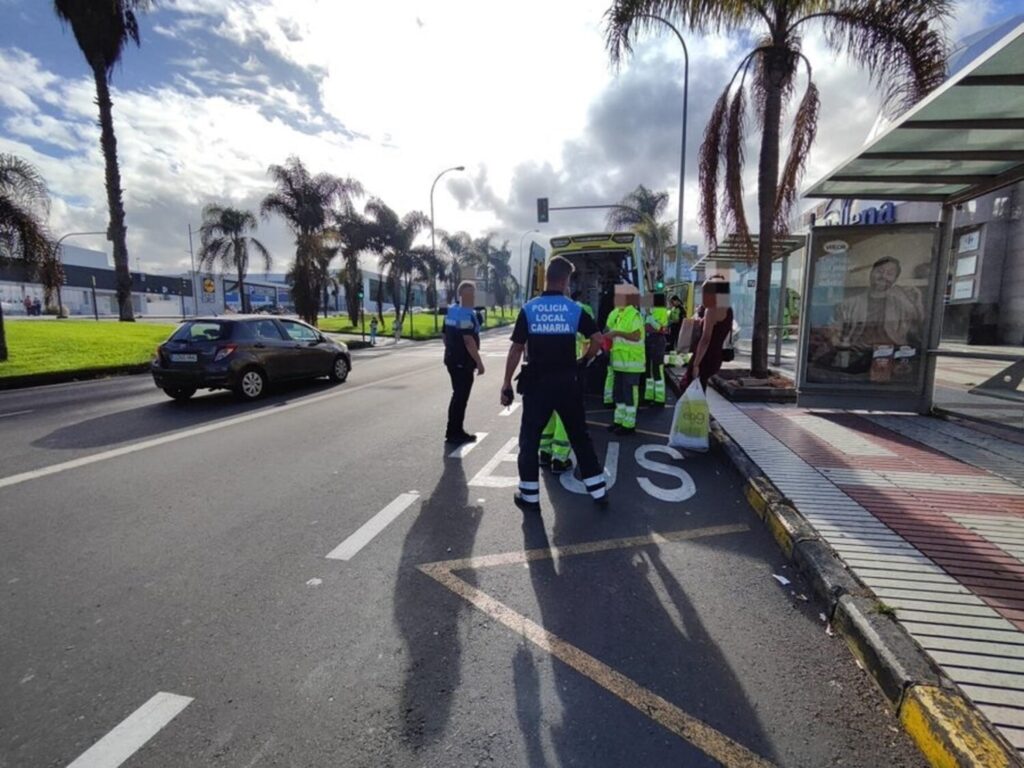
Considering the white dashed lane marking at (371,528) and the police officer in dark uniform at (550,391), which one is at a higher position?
the police officer in dark uniform at (550,391)

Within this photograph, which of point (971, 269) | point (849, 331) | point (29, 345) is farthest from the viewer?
point (971, 269)

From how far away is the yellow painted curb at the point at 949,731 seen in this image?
1.88m

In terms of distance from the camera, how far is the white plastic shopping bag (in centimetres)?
604

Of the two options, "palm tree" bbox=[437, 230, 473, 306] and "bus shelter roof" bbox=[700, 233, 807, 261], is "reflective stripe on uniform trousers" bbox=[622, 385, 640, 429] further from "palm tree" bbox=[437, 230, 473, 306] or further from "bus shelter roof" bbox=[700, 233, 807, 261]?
"palm tree" bbox=[437, 230, 473, 306]

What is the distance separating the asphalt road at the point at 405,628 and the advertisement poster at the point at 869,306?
13.0 ft

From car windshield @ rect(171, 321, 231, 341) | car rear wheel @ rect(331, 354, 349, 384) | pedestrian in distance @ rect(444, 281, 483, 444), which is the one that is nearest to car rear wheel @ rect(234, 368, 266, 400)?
car windshield @ rect(171, 321, 231, 341)

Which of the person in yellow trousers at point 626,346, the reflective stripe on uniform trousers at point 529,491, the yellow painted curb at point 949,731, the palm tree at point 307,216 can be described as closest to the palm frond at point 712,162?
the person in yellow trousers at point 626,346

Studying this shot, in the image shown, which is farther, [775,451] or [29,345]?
[29,345]

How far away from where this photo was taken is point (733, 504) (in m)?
4.69

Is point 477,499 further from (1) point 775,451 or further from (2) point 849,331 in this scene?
(2) point 849,331

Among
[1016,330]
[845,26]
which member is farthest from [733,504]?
[1016,330]

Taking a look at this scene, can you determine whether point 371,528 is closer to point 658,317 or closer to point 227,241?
point 658,317

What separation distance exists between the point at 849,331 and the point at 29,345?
20.1 metres

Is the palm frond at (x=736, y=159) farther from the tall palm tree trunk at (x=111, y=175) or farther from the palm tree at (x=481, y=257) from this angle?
the palm tree at (x=481, y=257)
